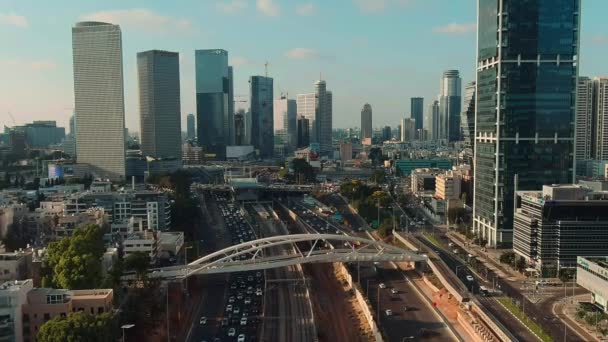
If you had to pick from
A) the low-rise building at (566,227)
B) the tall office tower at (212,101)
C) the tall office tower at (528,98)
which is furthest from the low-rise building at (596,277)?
the tall office tower at (212,101)

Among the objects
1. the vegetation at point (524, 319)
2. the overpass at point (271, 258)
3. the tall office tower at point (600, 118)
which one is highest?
the tall office tower at point (600, 118)

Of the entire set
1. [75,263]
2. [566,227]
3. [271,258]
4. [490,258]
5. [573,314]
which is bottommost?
[490,258]

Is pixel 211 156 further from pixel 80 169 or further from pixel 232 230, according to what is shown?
pixel 232 230

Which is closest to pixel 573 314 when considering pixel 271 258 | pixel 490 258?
pixel 490 258

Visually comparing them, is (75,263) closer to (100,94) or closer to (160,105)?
(100,94)

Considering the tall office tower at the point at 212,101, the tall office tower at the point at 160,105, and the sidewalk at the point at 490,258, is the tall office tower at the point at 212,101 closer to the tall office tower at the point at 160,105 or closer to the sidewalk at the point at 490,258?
the tall office tower at the point at 160,105

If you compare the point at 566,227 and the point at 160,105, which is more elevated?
the point at 160,105

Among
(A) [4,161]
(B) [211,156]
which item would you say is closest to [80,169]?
(A) [4,161]
